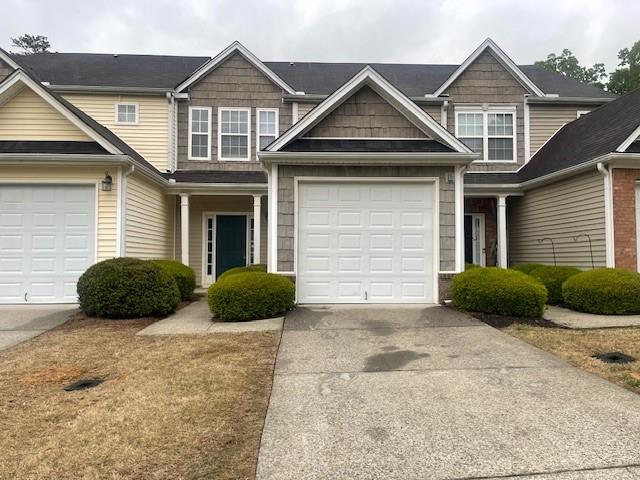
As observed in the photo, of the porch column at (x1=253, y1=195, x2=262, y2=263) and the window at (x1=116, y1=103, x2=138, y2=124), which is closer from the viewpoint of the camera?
the porch column at (x1=253, y1=195, x2=262, y2=263)

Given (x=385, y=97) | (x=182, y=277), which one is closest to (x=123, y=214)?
(x=182, y=277)

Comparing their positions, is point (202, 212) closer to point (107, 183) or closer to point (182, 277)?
point (182, 277)

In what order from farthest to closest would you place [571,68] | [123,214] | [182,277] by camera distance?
[571,68] < [182,277] < [123,214]

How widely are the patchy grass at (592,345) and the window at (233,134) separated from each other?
1020 cm

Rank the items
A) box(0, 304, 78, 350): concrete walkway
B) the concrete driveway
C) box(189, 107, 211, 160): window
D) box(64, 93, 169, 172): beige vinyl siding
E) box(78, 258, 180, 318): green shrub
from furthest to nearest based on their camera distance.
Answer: box(189, 107, 211, 160): window, box(64, 93, 169, 172): beige vinyl siding, box(78, 258, 180, 318): green shrub, box(0, 304, 78, 350): concrete walkway, the concrete driveway

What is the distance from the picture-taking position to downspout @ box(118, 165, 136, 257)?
33.4ft

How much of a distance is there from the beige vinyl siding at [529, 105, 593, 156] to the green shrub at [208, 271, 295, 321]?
10.8 meters

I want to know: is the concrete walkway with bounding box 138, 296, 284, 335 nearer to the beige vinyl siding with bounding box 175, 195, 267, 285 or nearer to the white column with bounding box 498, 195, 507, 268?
the beige vinyl siding with bounding box 175, 195, 267, 285

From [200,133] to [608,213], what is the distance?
11770 millimetres

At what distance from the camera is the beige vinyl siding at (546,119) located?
14734mm

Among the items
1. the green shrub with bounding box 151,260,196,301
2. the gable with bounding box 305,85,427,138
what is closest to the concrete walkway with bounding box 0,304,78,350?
the green shrub with bounding box 151,260,196,301

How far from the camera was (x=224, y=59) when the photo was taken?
577 inches

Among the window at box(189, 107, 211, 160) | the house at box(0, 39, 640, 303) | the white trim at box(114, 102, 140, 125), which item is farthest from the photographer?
the window at box(189, 107, 211, 160)

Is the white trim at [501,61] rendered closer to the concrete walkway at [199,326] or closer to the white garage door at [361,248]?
the white garage door at [361,248]
